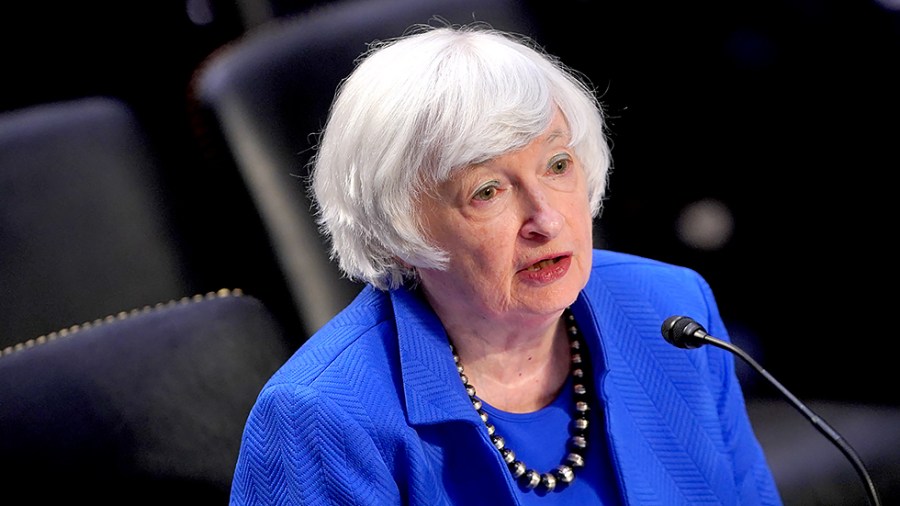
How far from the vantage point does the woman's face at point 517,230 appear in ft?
3.64

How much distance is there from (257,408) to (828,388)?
1069mm

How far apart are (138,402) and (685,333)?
672mm

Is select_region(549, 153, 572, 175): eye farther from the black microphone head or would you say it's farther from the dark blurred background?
the dark blurred background

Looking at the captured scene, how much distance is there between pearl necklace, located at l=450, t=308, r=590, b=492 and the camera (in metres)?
1.18

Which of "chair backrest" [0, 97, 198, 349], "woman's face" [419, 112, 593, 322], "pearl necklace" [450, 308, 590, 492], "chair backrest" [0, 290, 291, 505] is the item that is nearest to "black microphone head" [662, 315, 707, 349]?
"woman's face" [419, 112, 593, 322]

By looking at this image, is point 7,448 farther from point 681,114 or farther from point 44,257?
point 681,114

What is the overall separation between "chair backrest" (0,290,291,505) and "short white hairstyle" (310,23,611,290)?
284 mm

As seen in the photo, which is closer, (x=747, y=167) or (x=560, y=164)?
(x=560, y=164)

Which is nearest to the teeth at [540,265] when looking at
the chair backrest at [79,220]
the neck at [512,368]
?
the neck at [512,368]

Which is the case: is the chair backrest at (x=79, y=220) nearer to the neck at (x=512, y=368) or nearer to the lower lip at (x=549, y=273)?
the neck at (x=512, y=368)

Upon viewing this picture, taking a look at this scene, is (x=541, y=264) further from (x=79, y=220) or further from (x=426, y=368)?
(x=79, y=220)

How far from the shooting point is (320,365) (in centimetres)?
114

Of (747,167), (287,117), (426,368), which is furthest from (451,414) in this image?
(747,167)

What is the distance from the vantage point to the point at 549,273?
3.71ft
